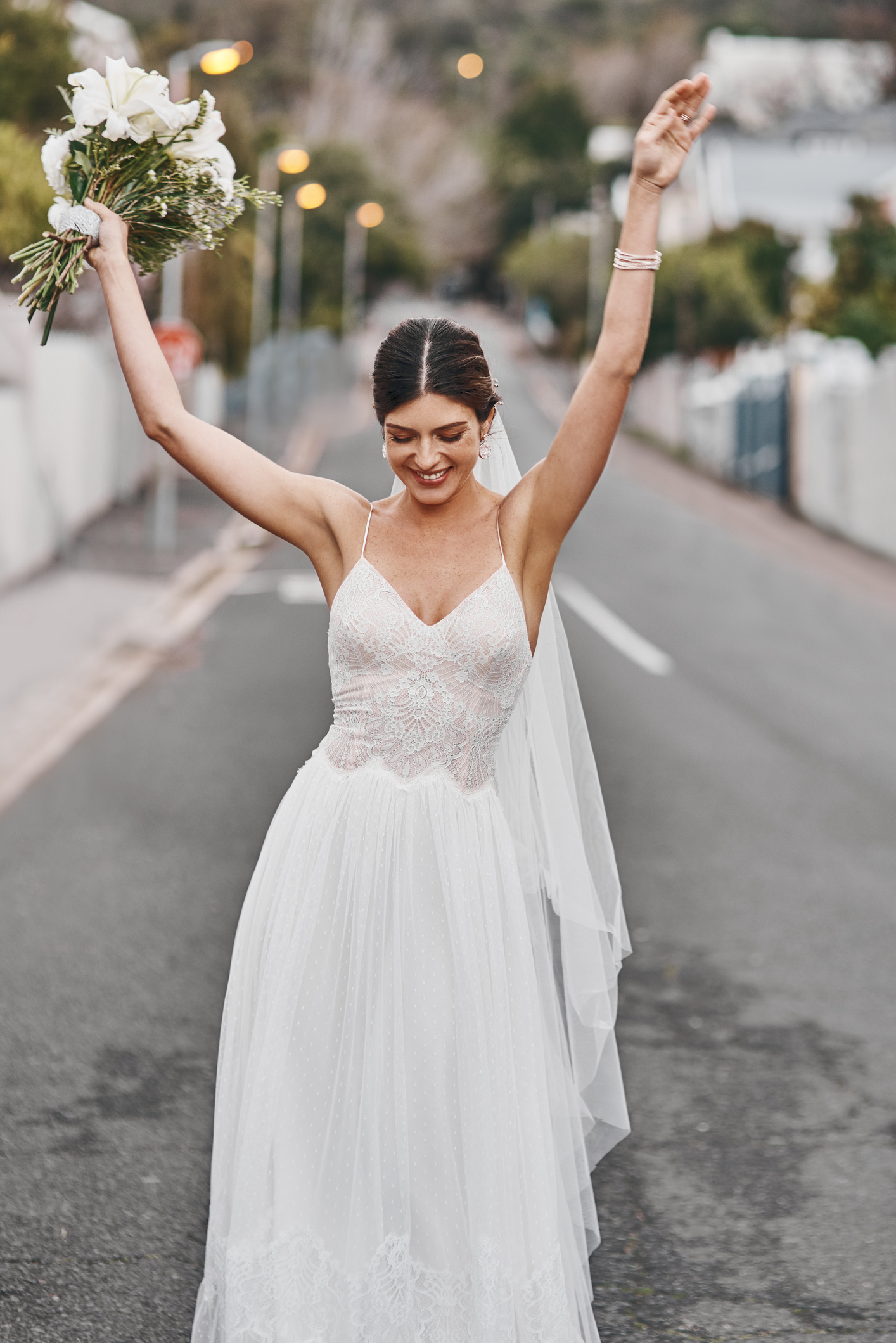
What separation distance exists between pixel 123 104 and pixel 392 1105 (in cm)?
193

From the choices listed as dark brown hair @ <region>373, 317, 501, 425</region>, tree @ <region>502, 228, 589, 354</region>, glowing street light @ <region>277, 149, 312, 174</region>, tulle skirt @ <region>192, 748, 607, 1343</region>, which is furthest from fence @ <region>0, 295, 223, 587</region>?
tree @ <region>502, 228, 589, 354</region>

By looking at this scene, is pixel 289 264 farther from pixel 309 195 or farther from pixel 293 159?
pixel 309 195

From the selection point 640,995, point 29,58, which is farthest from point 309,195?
point 640,995

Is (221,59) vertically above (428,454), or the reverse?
(221,59)

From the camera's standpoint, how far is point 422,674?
2.78 m

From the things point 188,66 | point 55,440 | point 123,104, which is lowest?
point 55,440

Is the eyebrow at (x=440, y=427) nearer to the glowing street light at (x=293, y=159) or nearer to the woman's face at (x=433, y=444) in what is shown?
the woman's face at (x=433, y=444)

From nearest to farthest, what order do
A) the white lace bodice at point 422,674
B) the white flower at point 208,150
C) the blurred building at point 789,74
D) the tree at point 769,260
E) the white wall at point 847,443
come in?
the white lace bodice at point 422,674
the white flower at point 208,150
the white wall at point 847,443
the tree at point 769,260
the blurred building at point 789,74

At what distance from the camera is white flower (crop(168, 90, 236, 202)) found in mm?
2990

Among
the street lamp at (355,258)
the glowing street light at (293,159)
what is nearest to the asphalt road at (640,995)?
the glowing street light at (293,159)

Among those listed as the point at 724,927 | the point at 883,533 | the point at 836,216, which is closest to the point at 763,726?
the point at 724,927

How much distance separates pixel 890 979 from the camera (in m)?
5.50

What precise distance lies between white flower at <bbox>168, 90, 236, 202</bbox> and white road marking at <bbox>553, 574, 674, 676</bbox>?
8.60 m

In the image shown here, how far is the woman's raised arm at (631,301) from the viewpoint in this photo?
265 cm
